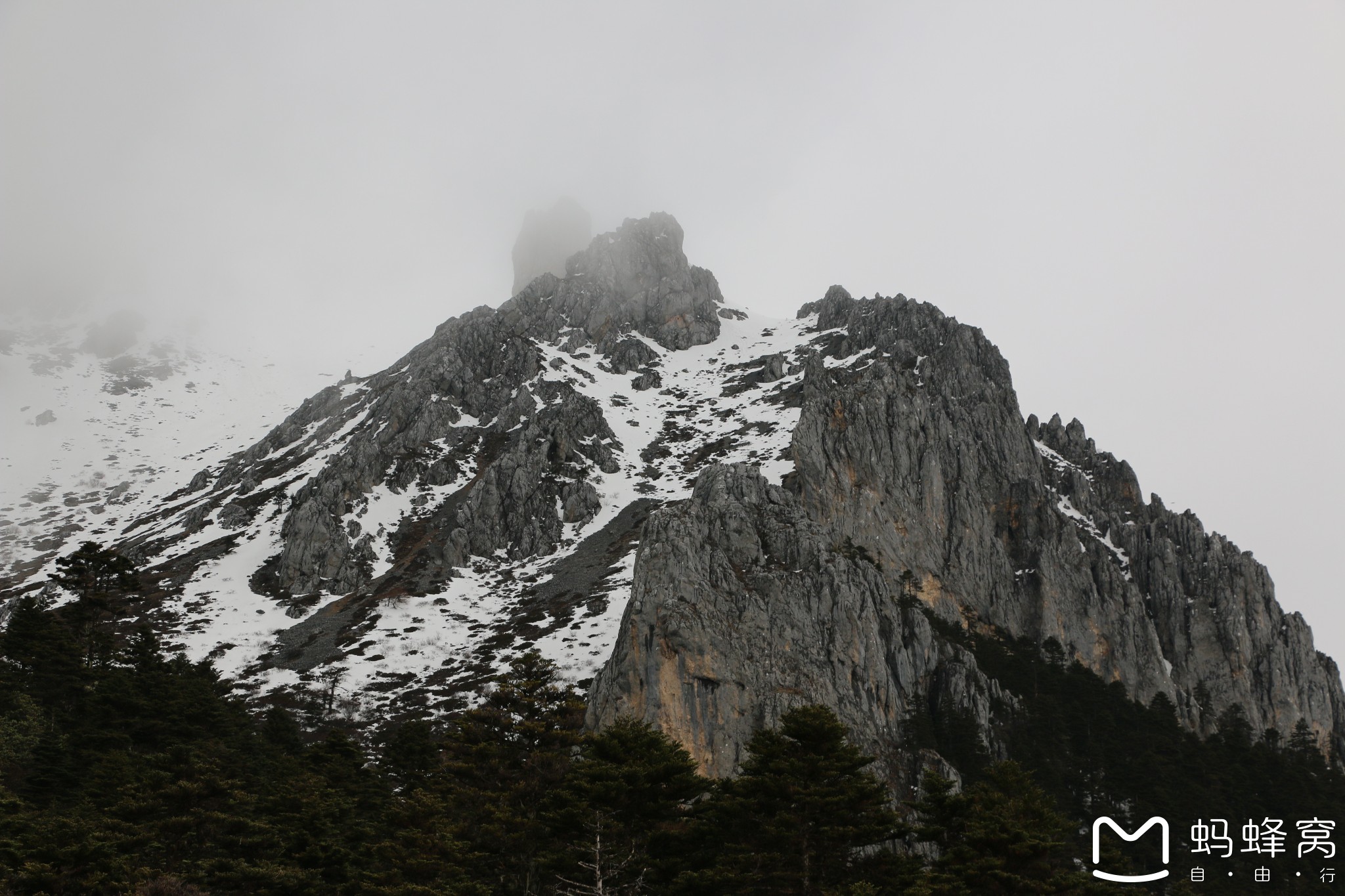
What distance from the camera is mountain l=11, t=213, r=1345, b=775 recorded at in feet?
269

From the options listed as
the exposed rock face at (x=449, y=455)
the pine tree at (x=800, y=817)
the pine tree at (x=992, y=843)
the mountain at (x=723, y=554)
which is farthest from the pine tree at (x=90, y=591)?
the pine tree at (x=992, y=843)

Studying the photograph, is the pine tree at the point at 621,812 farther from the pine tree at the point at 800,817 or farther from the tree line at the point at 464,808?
the pine tree at the point at 800,817

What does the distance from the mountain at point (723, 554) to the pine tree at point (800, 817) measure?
127ft

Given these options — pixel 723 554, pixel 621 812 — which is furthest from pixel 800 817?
pixel 723 554

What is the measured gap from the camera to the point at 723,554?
85.7 meters

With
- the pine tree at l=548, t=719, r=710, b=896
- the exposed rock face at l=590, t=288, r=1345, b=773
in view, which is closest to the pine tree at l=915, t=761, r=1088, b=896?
the pine tree at l=548, t=719, r=710, b=896

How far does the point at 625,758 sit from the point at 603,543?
86.5 meters

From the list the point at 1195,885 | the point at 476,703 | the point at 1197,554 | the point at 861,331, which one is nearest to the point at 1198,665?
the point at 1197,554

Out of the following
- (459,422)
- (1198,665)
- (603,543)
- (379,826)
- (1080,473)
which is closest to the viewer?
(379,826)

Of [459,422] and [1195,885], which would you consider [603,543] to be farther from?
[1195,885]

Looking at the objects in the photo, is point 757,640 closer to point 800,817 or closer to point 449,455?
point 800,817

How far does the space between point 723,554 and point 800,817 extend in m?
53.6

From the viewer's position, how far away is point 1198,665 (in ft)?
368

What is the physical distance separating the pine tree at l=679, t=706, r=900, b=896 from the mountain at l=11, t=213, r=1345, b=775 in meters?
38.7
